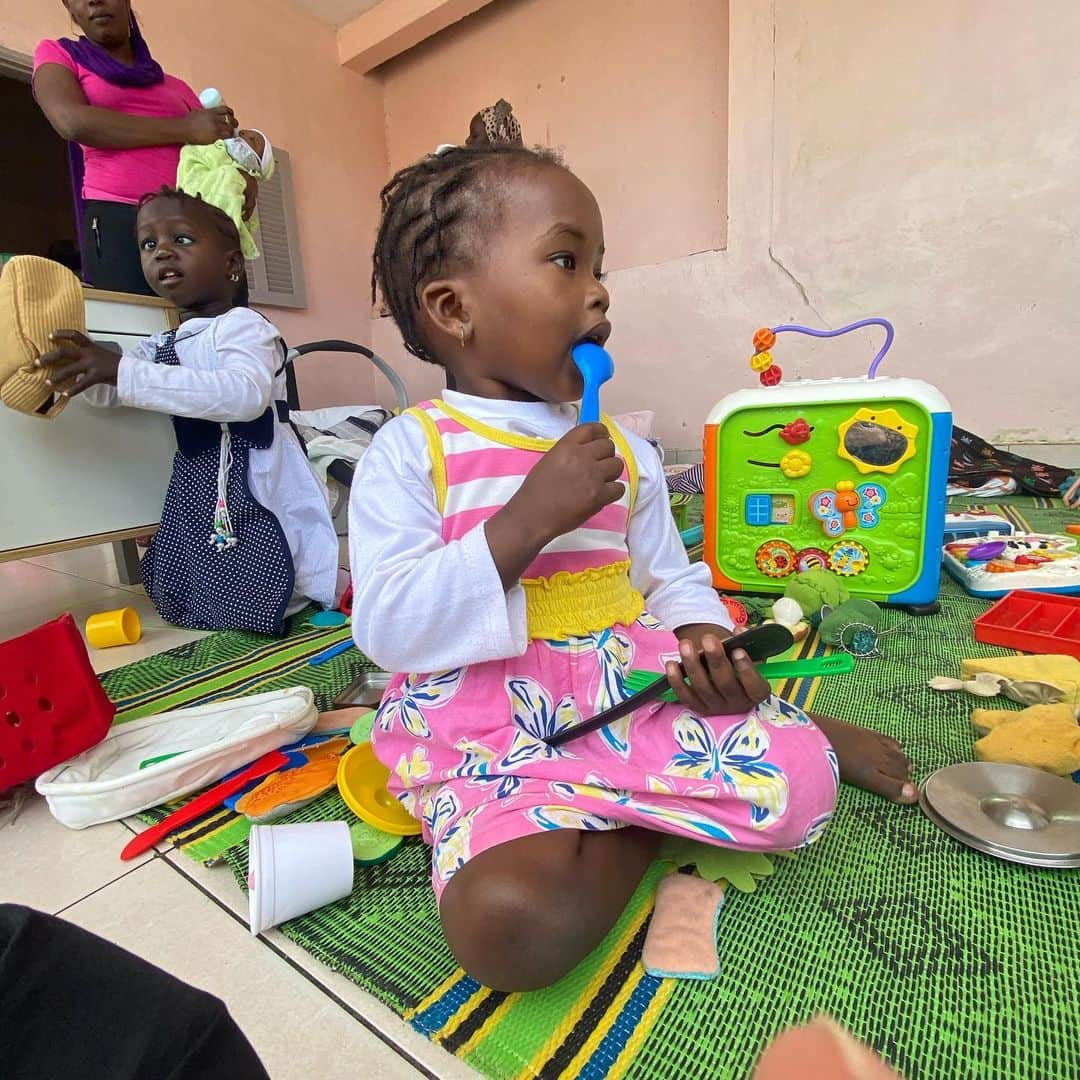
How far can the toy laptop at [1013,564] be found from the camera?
39.5 inches

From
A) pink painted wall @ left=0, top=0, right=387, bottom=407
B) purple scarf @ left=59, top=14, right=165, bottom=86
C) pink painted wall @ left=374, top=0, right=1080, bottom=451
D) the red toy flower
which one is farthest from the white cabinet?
pink painted wall @ left=374, top=0, right=1080, bottom=451

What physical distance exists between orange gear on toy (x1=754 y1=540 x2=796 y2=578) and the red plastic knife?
79 cm

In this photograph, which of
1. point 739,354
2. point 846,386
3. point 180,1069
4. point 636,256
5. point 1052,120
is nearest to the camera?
point 180,1069

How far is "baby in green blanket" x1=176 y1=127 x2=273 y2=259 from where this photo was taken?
3.73 feet

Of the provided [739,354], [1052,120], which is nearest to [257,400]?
[739,354]

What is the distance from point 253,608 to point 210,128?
2.92ft

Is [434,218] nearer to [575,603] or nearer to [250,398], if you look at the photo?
[575,603]

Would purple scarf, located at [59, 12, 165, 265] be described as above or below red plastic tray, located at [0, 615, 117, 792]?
above

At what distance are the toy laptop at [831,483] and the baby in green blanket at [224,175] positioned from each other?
886 mm

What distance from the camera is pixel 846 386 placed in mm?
1029

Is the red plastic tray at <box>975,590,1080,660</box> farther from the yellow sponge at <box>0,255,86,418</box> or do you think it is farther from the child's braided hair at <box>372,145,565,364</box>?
the yellow sponge at <box>0,255,86,418</box>

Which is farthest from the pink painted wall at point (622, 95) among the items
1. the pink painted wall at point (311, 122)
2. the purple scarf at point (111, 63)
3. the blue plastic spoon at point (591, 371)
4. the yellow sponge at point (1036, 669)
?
the blue plastic spoon at point (591, 371)

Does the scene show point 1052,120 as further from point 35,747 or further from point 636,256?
point 35,747

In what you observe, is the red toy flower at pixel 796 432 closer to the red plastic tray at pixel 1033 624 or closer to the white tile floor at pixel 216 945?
the red plastic tray at pixel 1033 624
